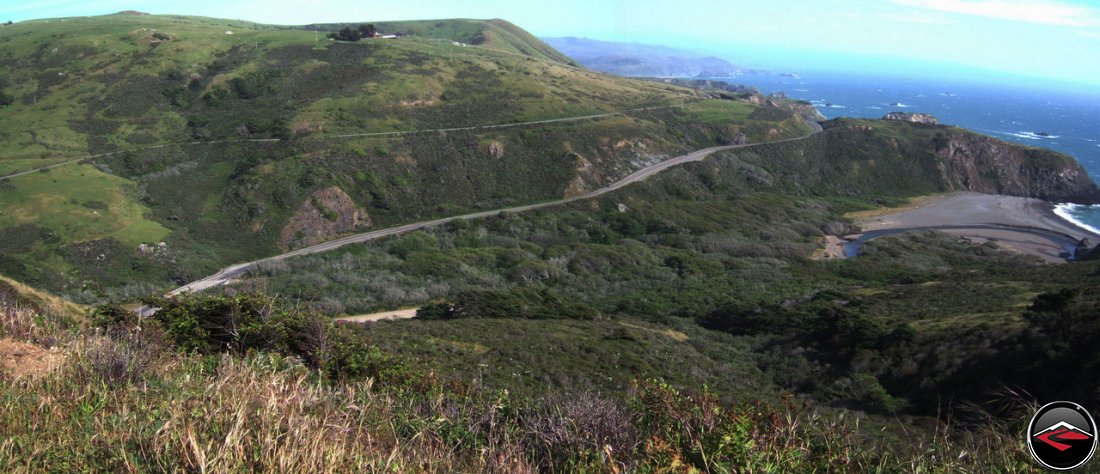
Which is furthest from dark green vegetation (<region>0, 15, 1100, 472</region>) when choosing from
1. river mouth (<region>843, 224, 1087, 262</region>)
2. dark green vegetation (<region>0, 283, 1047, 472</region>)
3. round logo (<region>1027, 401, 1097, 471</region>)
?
river mouth (<region>843, 224, 1087, 262</region>)

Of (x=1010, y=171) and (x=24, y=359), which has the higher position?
(x=24, y=359)

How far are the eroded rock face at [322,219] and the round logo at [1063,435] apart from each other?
5508 cm

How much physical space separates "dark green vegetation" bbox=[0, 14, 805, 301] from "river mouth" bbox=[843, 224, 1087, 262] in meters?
26.8

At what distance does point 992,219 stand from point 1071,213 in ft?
58.9

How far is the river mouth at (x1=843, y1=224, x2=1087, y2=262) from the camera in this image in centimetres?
6125

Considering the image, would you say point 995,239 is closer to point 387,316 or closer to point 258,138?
point 387,316

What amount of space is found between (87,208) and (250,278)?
65.1 feet

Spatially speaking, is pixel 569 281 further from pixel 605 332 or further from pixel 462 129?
pixel 462 129

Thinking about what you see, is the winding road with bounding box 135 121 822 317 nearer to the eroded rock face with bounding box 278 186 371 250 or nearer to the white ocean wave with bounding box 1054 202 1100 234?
the eroded rock face with bounding box 278 186 371 250

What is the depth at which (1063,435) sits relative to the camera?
5.75 m

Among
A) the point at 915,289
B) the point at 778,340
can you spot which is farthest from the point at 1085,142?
the point at 778,340

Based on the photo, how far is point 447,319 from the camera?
33.4 meters

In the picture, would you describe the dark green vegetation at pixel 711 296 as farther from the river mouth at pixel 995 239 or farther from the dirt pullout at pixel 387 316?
the river mouth at pixel 995 239

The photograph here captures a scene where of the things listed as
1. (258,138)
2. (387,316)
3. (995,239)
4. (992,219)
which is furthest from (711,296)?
(992,219)
